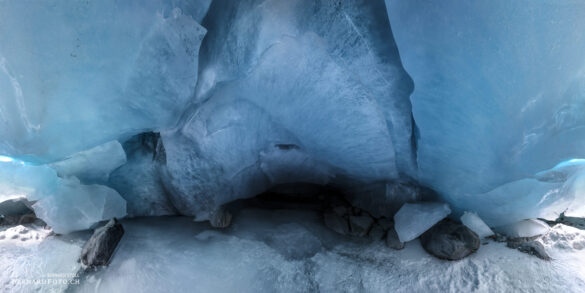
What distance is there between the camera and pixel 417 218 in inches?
64.8

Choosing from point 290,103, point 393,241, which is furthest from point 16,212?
point 393,241

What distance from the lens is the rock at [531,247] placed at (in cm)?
159

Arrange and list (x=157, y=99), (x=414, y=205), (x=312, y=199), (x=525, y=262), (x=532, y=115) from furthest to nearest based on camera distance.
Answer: (x=312, y=199) → (x=414, y=205) → (x=525, y=262) → (x=157, y=99) → (x=532, y=115)

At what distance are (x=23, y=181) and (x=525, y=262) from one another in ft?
8.35

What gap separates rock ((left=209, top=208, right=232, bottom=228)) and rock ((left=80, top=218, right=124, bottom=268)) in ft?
1.66

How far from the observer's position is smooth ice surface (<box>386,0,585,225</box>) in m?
1.13

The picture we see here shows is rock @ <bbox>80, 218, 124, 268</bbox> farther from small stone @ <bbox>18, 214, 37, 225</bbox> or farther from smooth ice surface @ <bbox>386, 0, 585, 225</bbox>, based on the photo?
smooth ice surface @ <bbox>386, 0, 585, 225</bbox>

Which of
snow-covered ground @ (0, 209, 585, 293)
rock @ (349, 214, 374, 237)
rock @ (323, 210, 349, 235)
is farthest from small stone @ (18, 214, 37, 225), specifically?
rock @ (349, 214, 374, 237)

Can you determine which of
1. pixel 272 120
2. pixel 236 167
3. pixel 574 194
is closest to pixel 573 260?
pixel 574 194

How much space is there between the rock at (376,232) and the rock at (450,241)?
23 cm

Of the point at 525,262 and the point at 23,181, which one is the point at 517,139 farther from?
the point at 23,181

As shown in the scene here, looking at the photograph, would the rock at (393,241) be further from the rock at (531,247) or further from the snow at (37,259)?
the snow at (37,259)

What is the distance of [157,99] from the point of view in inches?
56.9

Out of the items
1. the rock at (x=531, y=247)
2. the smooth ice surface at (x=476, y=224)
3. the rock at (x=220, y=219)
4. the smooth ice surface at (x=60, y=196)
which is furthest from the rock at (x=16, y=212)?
the rock at (x=531, y=247)
